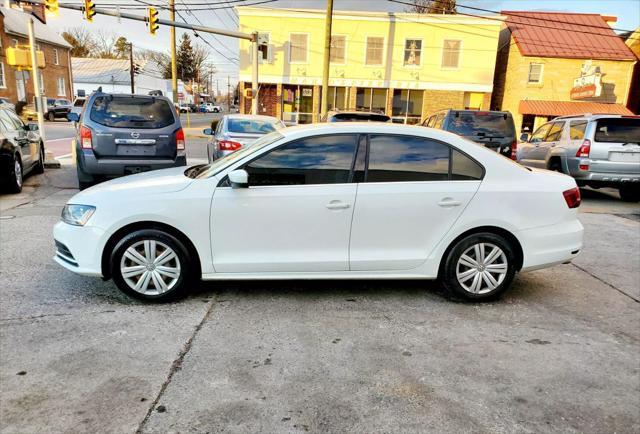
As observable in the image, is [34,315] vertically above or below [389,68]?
below

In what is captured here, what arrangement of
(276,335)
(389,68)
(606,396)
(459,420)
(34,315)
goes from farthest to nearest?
(389,68) < (34,315) < (276,335) < (606,396) < (459,420)

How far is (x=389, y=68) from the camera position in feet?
101

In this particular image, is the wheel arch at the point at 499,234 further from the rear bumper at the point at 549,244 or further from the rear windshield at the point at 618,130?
the rear windshield at the point at 618,130

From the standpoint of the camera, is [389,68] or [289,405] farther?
[389,68]

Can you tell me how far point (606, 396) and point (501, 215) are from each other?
1.73m

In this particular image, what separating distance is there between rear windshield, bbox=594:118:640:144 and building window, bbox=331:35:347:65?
74.7 feet

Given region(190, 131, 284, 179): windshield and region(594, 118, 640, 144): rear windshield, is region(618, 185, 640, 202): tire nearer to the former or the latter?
region(594, 118, 640, 144): rear windshield

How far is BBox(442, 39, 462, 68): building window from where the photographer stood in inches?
1193

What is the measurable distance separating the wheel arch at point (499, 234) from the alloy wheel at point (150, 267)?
236cm

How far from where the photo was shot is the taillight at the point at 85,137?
808 cm

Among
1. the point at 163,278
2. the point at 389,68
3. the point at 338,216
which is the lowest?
the point at 163,278

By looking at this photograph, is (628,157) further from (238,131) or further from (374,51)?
(374,51)

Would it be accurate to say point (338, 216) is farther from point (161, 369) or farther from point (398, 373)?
point (161, 369)

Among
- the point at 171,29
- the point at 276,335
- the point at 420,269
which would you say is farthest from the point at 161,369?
the point at 171,29
